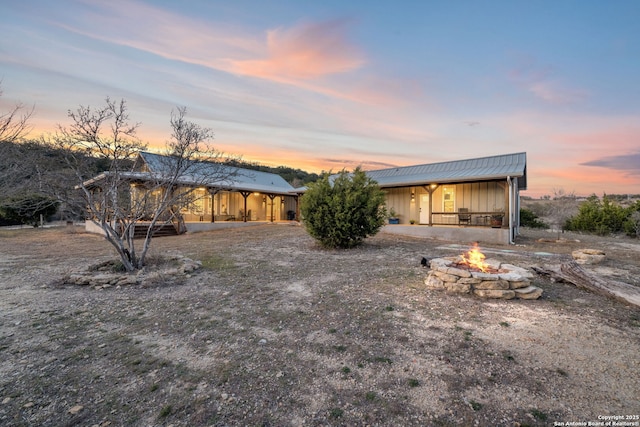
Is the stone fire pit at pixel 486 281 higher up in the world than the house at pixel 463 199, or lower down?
lower down

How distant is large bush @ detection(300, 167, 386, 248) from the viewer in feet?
32.7

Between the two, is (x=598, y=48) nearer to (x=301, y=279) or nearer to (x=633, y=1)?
(x=633, y=1)

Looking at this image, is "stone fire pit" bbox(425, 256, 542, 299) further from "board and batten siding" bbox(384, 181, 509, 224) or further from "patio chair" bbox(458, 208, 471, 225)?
"patio chair" bbox(458, 208, 471, 225)

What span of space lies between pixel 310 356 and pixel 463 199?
14739mm

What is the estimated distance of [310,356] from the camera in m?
3.01

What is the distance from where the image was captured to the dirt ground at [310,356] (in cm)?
217

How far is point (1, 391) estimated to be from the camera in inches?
95.7

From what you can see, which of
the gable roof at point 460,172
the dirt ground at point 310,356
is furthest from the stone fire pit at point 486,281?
the gable roof at point 460,172

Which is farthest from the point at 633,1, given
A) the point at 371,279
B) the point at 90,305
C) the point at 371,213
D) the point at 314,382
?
the point at 90,305

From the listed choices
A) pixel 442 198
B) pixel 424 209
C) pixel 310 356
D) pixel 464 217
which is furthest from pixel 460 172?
pixel 310 356

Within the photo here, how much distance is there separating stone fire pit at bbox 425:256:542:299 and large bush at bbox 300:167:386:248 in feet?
15.4

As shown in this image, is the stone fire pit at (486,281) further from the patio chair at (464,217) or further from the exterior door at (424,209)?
the exterior door at (424,209)

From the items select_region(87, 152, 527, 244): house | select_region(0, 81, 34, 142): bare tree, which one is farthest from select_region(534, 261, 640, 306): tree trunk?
select_region(0, 81, 34, 142): bare tree

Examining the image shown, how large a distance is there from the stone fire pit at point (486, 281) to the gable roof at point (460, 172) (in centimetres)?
877
